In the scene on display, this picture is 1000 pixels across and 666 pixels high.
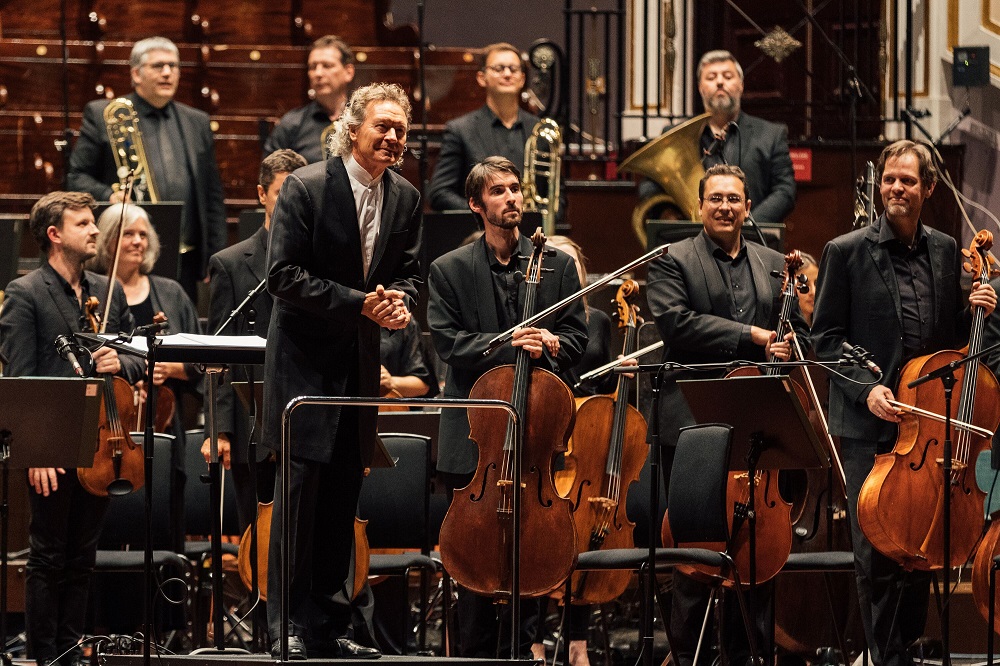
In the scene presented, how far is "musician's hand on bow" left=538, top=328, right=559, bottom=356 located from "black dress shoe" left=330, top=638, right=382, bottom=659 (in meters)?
1.00

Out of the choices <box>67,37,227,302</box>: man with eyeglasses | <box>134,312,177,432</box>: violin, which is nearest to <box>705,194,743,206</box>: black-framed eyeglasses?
<box>134,312,177,432</box>: violin

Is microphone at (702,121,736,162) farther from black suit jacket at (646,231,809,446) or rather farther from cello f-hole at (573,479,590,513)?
cello f-hole at (573,479,590,513)

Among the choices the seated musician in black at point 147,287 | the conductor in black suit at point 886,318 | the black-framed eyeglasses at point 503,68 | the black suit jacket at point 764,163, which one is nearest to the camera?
the conductor in black suit at point 886,318

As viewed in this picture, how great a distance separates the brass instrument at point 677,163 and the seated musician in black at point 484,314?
169 centimetres

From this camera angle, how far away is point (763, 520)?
4.64 m

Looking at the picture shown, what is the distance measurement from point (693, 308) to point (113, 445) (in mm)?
1865

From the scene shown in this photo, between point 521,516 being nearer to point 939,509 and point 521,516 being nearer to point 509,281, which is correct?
point 509,281

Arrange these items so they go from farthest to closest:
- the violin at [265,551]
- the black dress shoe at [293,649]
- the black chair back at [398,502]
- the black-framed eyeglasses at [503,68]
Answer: the black-framed eyeglasses at [503,68], the black chair back at [398,502], the violin at [265,551], the black dress shoe at [293,649]

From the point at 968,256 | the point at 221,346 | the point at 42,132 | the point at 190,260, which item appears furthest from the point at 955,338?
the point at 42,132

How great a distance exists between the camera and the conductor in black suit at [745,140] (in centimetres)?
620

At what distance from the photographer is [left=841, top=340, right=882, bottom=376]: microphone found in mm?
4273

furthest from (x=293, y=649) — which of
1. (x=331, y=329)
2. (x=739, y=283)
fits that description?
(x=739, y=283)

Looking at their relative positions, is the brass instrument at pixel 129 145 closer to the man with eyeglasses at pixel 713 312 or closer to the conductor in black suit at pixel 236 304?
the conductor in black suit at pixel 236 304

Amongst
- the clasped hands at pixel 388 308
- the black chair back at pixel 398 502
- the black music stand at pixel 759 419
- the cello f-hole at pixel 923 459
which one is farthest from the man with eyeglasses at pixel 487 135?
the clasped hands at pixel 388 308
